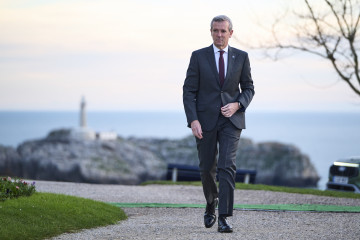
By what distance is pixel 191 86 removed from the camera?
340 inches

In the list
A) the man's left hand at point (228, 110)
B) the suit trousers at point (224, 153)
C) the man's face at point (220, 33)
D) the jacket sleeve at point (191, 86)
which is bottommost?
the suit trousers at point (224, 153)

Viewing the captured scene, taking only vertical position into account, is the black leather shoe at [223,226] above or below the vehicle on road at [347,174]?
below

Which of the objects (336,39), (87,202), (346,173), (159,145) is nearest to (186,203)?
(87,202)

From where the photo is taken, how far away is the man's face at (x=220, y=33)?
8406mm

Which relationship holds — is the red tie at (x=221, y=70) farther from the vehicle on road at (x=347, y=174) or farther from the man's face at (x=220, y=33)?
the vehicle on road at (x=347, y=174)

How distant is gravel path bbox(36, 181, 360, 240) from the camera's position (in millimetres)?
8766

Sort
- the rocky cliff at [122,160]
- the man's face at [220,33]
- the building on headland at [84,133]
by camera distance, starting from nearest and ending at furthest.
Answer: the man's face at [220,33] < the rocky cliff at [122,160] < the building on headland at [84,133]

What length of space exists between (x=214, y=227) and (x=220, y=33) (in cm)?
254

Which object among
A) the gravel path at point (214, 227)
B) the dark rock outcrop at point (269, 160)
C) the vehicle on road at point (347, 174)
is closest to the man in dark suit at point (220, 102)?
the gravel path at point (214, 227)

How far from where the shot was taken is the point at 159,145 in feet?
238

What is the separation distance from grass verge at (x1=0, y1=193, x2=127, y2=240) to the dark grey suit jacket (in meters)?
2.29

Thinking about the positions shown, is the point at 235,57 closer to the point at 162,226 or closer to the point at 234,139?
the point at 234,139

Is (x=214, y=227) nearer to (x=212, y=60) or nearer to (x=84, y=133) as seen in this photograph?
(x=212, y=60)

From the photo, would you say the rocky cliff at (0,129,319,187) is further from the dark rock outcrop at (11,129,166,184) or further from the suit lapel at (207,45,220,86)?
the suit lapel at (207,45,220,86)
